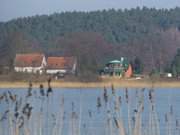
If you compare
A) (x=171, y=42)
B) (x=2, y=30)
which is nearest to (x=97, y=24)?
(x=171, y=42)

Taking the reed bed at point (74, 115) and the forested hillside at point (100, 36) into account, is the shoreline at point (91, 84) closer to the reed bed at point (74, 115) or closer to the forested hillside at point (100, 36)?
the forested hillside at point (100, 36)

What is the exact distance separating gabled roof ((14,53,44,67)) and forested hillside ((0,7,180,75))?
75cm

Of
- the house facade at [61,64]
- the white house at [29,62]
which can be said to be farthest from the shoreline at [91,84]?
the house facade at [61,64]

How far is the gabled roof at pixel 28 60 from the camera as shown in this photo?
55500 millimetres

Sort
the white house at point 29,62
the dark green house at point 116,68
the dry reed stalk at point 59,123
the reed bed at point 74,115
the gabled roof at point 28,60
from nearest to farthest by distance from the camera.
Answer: the reed bed at point 74,115
the dry reed stalk at point 59,123
the white house at point 29,62
the gabled roof at point 28,60
the dark green house at point 116,68

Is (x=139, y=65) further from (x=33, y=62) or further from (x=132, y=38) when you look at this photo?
(x=132, y=38)

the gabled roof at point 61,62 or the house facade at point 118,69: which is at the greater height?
the gabled roof at point 61,62

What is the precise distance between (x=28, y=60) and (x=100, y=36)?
938 inches

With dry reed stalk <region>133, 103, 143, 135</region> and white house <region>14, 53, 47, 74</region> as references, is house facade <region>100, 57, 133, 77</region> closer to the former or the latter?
white house <region>14, 53, 47, 74</region>

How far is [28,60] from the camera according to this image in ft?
193

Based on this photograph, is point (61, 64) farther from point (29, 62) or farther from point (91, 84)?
point (91, 84)

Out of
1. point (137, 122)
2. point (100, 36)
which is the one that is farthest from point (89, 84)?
point (100, 36)

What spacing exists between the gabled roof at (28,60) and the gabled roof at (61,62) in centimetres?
108

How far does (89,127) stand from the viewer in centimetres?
1625
